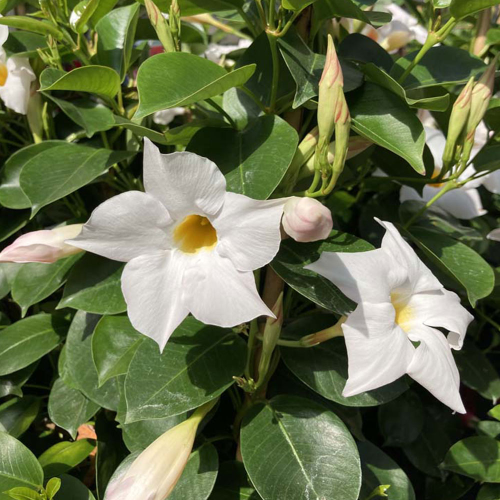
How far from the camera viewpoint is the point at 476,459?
0.98 metres

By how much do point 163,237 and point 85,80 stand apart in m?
0.27

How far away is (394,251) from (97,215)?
13.6 inches

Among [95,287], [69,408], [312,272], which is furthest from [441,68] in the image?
[69,408]

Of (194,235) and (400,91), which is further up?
(400,91)

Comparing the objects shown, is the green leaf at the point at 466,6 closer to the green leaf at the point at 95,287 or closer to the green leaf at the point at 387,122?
the green leaf at the point at 387,122

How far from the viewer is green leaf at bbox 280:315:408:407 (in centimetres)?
81

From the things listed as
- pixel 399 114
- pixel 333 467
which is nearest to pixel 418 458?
pixel 333 467

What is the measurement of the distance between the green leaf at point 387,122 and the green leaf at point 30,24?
440 millimetres

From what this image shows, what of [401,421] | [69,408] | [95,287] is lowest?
[401,421]

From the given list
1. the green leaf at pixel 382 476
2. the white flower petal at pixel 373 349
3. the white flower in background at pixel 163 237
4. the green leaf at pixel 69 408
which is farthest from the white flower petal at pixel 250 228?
the green leaf at pixel 382 476

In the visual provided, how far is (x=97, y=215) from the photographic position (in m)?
0.61

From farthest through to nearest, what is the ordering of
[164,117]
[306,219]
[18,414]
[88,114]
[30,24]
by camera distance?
[164,117], [18,414], [88,114], [30,24], [306,219]

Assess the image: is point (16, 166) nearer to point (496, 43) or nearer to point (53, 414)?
point (53, 414)

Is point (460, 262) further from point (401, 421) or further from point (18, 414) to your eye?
point (18, 414)
